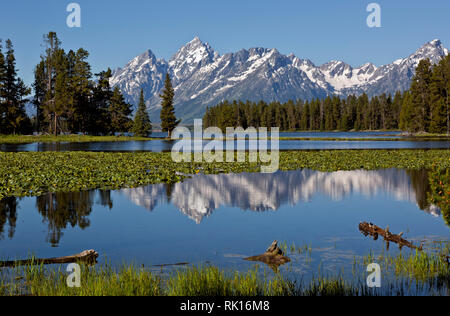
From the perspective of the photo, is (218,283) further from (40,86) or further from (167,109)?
(40,86)

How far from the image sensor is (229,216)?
1978cm

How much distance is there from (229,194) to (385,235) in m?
12.0

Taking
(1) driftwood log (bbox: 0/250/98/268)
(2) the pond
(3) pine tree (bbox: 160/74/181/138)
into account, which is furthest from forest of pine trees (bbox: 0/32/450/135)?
(1) driftwood log (bbox: 0/250/98/268)

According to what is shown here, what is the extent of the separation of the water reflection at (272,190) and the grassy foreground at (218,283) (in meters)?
8.59

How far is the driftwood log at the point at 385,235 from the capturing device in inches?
553

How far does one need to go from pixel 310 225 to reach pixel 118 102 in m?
99.9

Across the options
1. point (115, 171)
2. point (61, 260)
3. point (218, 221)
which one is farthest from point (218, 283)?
point (115, 171)

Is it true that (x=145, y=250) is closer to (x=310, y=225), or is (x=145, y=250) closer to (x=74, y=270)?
(x=74, y=270)

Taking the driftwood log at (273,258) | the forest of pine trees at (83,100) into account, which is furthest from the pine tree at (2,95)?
the driftwood log at (273,258)

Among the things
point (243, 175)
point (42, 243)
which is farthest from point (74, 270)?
point (243, 175)

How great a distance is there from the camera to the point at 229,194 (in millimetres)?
25625

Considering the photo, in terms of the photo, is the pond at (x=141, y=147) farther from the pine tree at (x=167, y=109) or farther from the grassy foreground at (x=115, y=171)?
the pine tree at (x=167, y=109)

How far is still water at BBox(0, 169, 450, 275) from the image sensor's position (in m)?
13.7

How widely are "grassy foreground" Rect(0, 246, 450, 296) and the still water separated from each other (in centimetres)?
139
